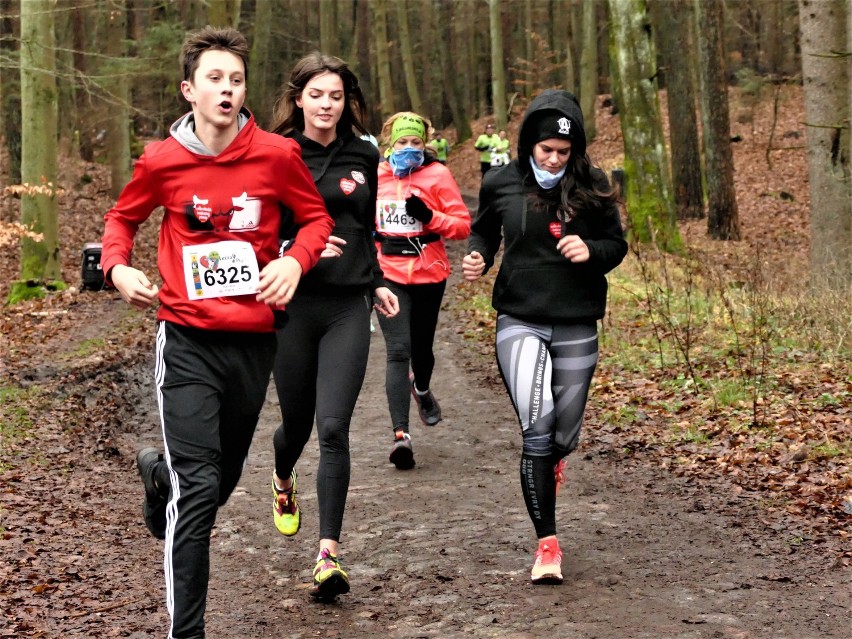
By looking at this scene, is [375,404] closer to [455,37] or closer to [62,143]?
[62,143]

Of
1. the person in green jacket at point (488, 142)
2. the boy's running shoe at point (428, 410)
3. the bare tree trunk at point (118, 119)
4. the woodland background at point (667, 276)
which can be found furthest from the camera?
the person in green jacket at point (488, 142)

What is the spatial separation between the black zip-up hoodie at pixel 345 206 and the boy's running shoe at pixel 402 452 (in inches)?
90.3

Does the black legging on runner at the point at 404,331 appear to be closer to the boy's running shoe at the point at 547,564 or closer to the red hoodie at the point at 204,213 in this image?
the boy's running shoe at the point at 547,564

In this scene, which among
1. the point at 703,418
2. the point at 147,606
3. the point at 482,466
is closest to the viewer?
the point at 147,606

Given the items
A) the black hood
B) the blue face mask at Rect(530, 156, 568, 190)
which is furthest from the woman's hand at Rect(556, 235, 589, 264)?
the black hood

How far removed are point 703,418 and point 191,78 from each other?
18.1 feet

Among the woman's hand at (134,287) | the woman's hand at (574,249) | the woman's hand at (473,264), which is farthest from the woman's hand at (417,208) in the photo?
the woman's hand at (134,287)

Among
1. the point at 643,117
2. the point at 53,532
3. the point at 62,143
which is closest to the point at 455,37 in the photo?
the point at 62,143

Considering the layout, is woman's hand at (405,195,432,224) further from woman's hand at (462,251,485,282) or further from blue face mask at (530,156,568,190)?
blue face mask at (530,156,568,190)

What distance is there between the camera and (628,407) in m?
9.27

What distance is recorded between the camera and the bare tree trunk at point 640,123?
628 inches

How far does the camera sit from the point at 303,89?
540 cm

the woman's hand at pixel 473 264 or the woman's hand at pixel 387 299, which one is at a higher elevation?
the woman's hand at pixel 473 264

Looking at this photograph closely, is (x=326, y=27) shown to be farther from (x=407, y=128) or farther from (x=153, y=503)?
(x=153, y=503)
